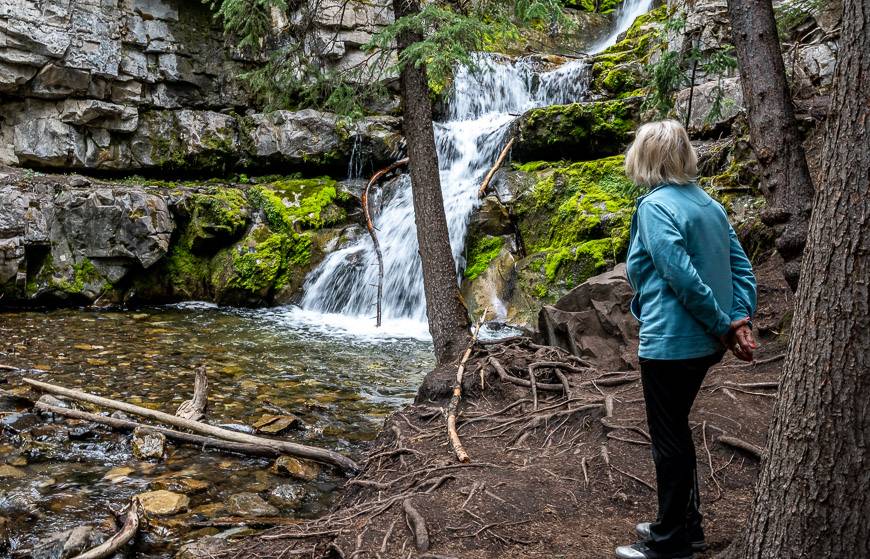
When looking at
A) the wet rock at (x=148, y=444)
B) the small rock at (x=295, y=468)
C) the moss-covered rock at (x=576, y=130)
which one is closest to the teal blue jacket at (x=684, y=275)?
the small rock at (x=295, y=468)

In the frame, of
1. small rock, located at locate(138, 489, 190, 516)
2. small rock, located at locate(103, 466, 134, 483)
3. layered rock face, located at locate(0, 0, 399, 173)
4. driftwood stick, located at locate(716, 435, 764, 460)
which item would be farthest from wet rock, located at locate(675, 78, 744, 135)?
small rock, located at locate(103, 466, 134, 483)

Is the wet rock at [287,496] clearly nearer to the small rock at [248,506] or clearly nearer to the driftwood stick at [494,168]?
the small rock at [248,506]

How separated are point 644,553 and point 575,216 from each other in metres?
8.38

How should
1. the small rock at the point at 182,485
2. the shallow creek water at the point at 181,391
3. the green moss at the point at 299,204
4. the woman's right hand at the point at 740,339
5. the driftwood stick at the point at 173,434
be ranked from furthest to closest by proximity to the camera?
the green moss at the point at 299,204
the driftwood stick at the point at 173,434
the small rock at the point at 182,485
the shallow creek water at the point at 181,391
the woman's right hand at the point at 740,339

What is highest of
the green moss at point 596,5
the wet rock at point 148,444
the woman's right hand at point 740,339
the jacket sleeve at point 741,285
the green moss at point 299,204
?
the green moss at point 596,5

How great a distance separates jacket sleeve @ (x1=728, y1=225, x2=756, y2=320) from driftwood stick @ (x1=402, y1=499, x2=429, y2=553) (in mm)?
1893

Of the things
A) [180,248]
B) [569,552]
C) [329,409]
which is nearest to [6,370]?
[329,409]

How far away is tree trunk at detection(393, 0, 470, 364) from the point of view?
6.79 m

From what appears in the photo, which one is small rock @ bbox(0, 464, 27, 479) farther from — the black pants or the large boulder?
the large boulder

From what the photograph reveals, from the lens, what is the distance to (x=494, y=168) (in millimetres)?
13297

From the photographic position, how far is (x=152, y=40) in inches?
613

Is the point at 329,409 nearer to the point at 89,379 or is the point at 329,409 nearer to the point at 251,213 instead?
the point at 89,379

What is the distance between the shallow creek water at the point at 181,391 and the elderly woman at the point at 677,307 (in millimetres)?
2877

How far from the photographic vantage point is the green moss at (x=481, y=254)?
11822mm
